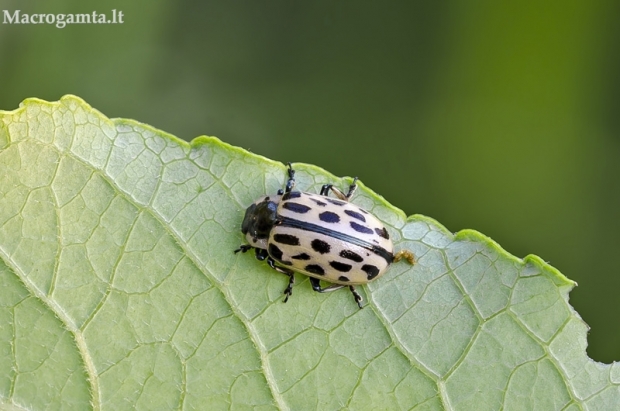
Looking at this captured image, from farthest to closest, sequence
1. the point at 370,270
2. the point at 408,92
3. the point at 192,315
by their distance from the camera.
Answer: the point at 408,92, the point at 370,270, the point at 192,315

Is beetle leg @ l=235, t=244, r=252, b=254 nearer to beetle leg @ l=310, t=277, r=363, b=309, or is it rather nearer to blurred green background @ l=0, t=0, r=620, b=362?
beetle leg @ l=310, t=277, r=363, b=309

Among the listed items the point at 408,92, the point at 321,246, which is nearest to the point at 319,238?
the point at 321,246

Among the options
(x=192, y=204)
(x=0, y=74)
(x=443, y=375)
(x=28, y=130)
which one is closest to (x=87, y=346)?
(x=192, y=204)

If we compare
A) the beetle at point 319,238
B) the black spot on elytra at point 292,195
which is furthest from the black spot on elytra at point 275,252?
the black spot on elytra at point 292,195

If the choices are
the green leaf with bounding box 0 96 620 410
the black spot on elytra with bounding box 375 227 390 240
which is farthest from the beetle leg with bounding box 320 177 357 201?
the green leaf with bounding box 0 96 620 410

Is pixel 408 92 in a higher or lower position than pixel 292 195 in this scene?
higher

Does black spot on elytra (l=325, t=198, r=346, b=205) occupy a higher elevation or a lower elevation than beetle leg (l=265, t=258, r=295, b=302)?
higher

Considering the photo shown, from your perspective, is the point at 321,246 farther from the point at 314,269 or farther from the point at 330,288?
the point at 330,288
